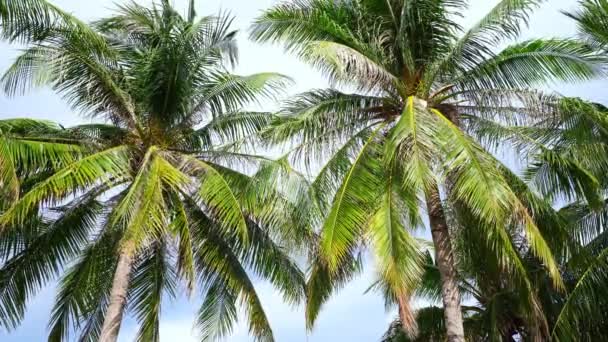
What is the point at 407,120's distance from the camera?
1190 cm

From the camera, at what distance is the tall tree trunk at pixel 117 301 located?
40.9ft

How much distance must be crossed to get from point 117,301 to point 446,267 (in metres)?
5.57

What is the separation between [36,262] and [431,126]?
7.94m

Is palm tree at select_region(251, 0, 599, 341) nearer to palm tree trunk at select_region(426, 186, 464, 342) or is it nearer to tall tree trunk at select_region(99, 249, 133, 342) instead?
palm tree trunk at select_region(426, 186, 464, 342)

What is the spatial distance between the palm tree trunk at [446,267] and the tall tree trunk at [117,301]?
16.9 feet

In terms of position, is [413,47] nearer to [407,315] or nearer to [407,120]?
[407,120]

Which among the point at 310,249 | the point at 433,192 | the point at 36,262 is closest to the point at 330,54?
the point at 433,192

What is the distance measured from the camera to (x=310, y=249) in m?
14.2

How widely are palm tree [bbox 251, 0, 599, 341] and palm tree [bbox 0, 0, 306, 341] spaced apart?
1464 millimetres

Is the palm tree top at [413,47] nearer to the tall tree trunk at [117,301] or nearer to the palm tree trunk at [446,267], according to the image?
the palm tree trunk at [446,267]

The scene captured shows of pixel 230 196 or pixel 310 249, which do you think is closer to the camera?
pixel 230 196

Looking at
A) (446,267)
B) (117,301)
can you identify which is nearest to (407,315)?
(446,267)

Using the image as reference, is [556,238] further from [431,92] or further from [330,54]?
[330,54]

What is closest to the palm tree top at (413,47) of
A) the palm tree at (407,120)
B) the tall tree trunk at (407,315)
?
the palm tree at (407,120)
